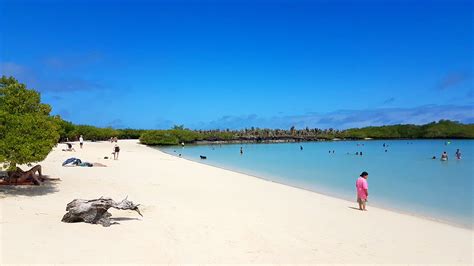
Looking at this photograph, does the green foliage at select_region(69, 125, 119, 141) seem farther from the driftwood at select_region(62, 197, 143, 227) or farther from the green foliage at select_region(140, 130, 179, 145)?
the driftwood at select_region(62, 197, 143, 227)

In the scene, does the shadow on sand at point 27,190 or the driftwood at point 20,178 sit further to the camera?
the driftwood at point 20,178

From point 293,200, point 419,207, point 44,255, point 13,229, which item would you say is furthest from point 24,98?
point 419,207

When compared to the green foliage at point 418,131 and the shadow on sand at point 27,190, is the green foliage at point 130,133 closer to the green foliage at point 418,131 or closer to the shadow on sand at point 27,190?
the green foliage at point 418,131

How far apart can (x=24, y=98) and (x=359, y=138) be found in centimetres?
12284

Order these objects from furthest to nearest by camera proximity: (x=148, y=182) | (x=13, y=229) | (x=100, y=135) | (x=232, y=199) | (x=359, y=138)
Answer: (x=359, y=138) → (x=100, y=135) → (x=148, y=182) → (x=232, y=199) → (x=13, y=229)

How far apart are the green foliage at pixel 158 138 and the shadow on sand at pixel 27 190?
56.4m

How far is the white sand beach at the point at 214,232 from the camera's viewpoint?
7.62 metres

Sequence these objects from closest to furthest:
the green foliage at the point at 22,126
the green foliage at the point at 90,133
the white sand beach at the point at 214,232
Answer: the white sand beach at the point at 214,232
the green foliage at the point at 22,126
the green foliage at the point at 90,133

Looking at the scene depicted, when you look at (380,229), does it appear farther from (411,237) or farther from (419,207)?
(419,207)

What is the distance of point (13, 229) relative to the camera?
864 cm

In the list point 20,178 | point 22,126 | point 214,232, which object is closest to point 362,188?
point 214,232

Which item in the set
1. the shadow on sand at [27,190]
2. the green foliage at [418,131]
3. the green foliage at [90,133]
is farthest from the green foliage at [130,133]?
the shadow on sand at [27,190]

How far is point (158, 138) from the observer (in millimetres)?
72375

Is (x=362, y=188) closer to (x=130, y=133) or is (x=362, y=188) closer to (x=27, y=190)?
(x=27, y=190)
